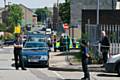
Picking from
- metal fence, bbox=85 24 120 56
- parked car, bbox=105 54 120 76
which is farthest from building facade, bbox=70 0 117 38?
parked car, bbox=105 54 120 76

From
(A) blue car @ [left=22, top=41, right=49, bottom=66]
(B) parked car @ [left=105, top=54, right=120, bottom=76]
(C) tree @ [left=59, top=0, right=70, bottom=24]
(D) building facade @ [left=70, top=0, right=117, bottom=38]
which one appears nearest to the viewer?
(B) parked car @ [left=105, top=54, right=120, bottom=76]

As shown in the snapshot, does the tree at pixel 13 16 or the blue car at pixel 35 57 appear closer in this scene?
the blue car at pixel 35 57

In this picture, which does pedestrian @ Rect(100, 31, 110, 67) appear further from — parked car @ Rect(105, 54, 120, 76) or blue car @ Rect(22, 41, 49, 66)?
blue car @ Rect(22, 41, 49, 66)

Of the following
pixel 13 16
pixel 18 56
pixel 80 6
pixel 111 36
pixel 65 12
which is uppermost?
pixel 80 6

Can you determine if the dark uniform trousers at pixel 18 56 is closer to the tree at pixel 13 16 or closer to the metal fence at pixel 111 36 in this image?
the metal fence at pixel 111 36

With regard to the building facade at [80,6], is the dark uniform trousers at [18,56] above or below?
below

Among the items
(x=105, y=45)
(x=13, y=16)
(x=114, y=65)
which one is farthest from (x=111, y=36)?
(x=13, y=16)

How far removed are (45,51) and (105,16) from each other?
21878 millimetres

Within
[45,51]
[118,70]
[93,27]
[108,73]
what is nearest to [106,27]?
[93,27]

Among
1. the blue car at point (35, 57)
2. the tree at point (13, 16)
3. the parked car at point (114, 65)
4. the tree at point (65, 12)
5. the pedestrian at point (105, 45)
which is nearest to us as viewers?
the parked car at point (114, 65)

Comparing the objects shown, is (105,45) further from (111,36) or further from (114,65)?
(114,65)

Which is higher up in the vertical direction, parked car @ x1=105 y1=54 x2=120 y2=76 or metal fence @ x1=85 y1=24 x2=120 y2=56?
metal fence @ x1=85 y1=24 x2=120 y2=56

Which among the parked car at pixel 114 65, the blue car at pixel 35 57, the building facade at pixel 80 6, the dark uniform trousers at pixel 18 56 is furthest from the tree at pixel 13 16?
A: the parked car at pixel 114 65

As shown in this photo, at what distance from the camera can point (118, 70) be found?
19625 mm
